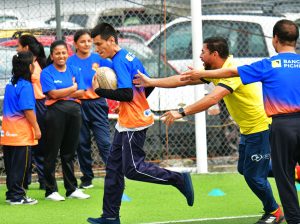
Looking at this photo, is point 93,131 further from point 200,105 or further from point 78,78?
point 200,105

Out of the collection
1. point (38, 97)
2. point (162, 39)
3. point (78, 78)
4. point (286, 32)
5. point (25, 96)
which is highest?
point (286, 32)

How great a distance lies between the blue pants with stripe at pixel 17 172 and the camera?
10.5 metres

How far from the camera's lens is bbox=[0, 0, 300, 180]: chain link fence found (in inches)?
511

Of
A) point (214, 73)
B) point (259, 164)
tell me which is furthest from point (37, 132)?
point (214, 73)

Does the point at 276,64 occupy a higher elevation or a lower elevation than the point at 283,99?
higher

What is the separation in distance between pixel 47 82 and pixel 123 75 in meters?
2.31

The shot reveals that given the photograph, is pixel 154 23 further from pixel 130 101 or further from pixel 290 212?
pixel 290 212

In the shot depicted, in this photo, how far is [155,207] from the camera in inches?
402

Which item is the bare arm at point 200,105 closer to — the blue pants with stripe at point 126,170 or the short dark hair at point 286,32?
the blue pants with stripe at point 126,170

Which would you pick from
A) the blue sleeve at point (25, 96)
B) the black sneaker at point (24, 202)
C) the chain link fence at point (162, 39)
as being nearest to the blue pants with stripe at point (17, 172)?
the black sneaker at point (24, 202)

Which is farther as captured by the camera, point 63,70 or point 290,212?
point 63,70

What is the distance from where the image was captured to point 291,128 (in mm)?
7613

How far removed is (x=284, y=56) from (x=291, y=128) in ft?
2.04

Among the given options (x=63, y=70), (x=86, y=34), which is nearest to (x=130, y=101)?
(x=63, y=70)
